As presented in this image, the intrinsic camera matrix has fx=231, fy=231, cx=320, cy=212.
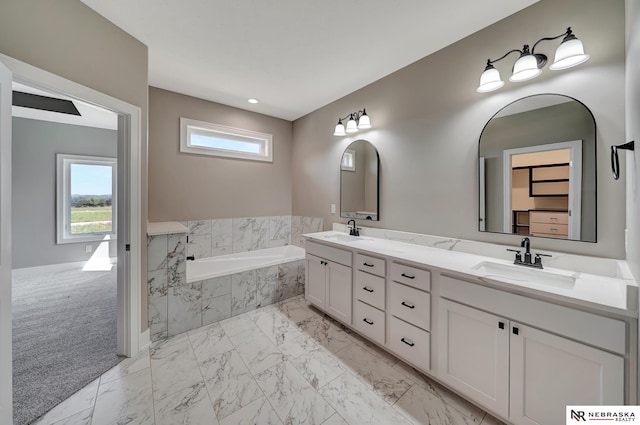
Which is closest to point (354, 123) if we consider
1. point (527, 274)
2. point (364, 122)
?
point (364, 122)

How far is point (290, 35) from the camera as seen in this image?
76.7 inches

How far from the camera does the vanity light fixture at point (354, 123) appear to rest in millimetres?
2661

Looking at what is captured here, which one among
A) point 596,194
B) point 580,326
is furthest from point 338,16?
point 580,326

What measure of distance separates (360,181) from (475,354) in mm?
1983

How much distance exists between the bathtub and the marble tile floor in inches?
28.5

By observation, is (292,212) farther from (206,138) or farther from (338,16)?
(338,16)

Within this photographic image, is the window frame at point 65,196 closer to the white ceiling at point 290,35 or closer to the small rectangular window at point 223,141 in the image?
the small rectangular window at point 223,141

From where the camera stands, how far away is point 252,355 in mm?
2016

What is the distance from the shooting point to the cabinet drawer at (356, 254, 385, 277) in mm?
1956

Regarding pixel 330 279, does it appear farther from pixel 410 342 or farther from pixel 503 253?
pixel 503 253

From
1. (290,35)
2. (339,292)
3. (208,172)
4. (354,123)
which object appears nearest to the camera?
(290,35)

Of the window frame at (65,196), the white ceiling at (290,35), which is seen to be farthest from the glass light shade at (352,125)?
the window frame at (65,196)

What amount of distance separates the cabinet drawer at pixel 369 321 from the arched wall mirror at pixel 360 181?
1021 mm

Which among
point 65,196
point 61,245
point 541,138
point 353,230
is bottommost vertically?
point 61,245
